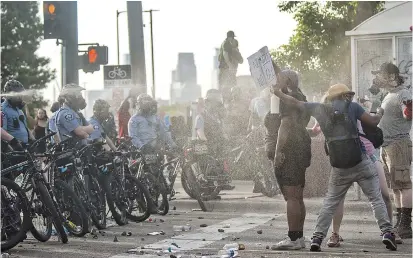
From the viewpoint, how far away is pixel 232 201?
1716 cm

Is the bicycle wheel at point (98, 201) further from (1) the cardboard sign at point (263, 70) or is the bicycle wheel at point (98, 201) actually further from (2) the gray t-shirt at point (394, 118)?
(2) the gray t-shirt at point (394, 118)

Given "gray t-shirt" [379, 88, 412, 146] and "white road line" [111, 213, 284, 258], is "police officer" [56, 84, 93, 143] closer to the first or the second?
"white road line" [111, 213, 284, 258]

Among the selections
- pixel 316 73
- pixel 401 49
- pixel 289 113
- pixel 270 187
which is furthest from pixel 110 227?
pixel 316 73

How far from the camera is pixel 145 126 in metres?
16.5

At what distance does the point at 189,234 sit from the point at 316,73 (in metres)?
24.3

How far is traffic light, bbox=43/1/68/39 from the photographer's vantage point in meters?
18.1

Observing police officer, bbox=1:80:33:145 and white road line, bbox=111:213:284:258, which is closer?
white road line, bbox=111:213:284:258

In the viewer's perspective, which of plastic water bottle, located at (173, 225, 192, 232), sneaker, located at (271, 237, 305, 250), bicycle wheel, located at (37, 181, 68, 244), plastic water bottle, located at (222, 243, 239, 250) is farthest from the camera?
plastic water bottle, located at (173, 225, 192, 232)

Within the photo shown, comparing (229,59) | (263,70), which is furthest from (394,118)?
(229,59)

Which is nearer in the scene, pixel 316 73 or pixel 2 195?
pixel 2 195

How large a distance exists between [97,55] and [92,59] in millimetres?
124

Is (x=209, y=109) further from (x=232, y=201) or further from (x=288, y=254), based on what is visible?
(x=288, y=254)

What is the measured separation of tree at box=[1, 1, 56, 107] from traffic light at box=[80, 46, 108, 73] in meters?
38.5

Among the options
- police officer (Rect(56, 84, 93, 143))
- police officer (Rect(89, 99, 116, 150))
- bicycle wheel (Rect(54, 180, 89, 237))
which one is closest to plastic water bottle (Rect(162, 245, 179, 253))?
bicycle wheel (Rect(54, 180, 89, 237))
